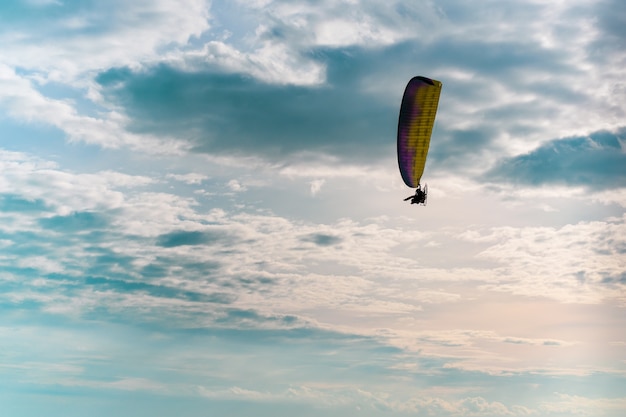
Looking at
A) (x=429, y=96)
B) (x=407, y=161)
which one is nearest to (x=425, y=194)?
(x=407, y=161)

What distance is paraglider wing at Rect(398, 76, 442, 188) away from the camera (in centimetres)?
11456

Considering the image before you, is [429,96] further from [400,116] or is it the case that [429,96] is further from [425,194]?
[425,194]

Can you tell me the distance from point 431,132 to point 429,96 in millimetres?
4993

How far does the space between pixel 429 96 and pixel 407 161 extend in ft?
28.8

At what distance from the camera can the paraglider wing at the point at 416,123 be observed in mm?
114562

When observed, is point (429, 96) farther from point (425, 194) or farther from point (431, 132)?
point (425, 194)

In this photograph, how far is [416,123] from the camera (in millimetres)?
116438

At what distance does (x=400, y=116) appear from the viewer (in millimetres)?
116188

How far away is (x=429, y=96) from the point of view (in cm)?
11475

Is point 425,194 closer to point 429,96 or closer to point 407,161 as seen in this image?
point 407,161

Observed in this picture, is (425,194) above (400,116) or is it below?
below

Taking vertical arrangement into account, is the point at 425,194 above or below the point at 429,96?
below

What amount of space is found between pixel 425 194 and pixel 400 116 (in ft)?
35.3

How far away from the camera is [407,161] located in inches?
4675
